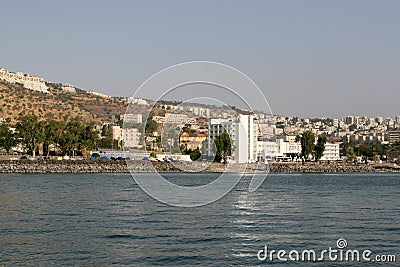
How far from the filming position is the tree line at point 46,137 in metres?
105

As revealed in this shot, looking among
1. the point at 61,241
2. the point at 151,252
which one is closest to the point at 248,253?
the point at 151,252

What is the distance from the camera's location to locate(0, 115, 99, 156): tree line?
343ft

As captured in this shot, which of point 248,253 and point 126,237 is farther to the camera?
point 126,237

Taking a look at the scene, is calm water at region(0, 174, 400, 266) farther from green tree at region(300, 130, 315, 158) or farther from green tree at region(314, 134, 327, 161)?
green tree at region(314, 134, 327, 161)

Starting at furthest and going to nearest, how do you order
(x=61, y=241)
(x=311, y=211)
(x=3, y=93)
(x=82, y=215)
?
(x=3, y=93) → (x=311, y=211) → (x=82, y=215) → (x=61, y=241)

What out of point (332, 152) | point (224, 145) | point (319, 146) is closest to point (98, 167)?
point (224, 145)

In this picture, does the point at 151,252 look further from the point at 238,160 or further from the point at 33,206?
the point at 238,160

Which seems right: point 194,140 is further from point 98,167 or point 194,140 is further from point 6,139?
point 6,139

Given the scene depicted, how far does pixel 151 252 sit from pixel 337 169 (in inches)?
4518

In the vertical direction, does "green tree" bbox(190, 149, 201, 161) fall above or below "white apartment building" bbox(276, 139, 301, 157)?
below

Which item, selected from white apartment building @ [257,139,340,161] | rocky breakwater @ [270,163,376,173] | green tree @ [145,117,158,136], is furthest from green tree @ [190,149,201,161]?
rocky breakwater @ [270,163,376,173]

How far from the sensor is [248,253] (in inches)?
806

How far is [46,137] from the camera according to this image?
106 meters

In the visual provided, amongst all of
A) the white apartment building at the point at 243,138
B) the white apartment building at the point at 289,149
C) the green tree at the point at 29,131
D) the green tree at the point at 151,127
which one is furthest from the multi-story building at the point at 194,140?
the white apartment building at the point at 289,149
